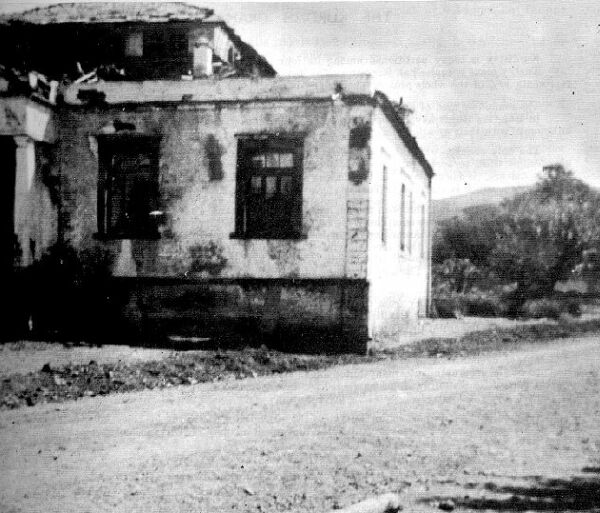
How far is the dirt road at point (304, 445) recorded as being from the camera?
387cm

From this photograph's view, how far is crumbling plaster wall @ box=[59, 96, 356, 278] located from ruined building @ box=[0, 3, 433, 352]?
0.7 inches

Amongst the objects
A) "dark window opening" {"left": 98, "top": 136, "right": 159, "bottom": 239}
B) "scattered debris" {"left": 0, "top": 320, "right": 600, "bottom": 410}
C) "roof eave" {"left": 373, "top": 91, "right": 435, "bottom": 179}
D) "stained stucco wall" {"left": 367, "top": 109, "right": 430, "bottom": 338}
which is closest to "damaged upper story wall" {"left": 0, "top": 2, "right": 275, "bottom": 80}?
"dark window opening" {"left": 98, "top": 136, "right": 159, "bottom": 239}

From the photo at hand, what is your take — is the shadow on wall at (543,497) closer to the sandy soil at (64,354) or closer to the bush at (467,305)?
the sandy soil at (64,354)

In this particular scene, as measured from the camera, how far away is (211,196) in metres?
10.7

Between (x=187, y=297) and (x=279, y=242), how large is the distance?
1.66 m

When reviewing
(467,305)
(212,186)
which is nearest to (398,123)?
(212,186)

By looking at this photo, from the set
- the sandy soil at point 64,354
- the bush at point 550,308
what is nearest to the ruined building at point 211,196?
the sandy soil at point 64,354

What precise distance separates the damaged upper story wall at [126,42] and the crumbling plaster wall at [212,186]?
2077mm

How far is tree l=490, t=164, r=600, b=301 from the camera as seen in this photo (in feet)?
17.7

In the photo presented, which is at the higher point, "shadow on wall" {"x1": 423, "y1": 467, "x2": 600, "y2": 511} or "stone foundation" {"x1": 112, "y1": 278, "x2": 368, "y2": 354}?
"stone foundation" {"x1": 112, "y1": 278, "x2": 368, "y2": 354}

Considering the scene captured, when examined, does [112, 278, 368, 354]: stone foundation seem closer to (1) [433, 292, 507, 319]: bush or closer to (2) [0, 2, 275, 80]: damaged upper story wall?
(2) [0, 2, 275, 80]: damaged upper story wall

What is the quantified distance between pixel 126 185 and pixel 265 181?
2.25 metres

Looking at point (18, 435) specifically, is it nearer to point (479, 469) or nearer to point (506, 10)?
point (479, 469)

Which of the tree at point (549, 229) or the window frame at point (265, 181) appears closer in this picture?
the tree at point (549, 229)
